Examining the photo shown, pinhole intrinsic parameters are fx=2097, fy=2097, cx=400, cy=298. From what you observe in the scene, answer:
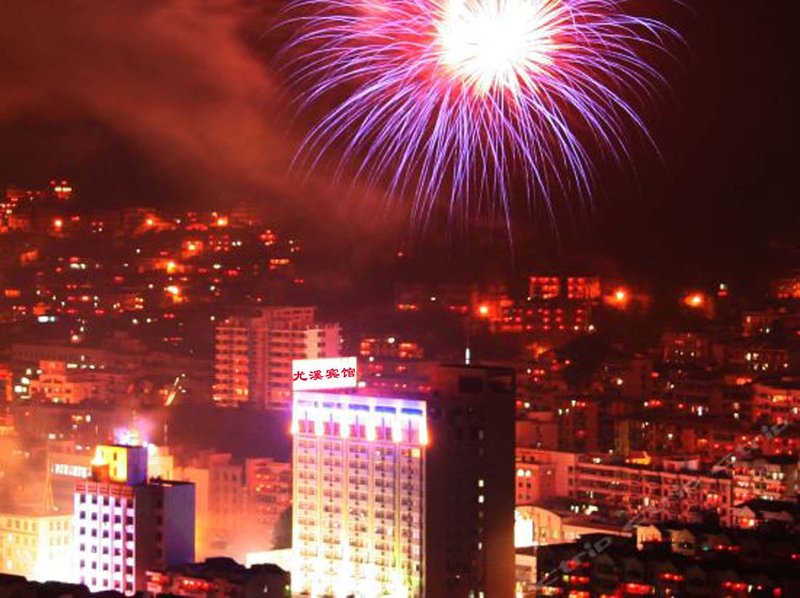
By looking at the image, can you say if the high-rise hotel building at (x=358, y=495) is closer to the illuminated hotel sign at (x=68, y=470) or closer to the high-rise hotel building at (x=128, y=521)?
the high-rise hotel building at (x=128, y=521)

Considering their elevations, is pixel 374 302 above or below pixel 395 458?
above

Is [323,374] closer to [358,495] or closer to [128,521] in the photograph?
[358,495]

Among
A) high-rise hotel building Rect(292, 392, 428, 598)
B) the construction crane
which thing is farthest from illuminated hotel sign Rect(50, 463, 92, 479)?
high-rise hotel building Rect(292, 392, 428, 598)

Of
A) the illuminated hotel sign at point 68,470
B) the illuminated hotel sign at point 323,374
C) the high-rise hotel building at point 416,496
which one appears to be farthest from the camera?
the illuminated hotel sign at point 68,470

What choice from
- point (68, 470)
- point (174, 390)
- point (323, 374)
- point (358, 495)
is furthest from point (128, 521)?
point (174, 390)

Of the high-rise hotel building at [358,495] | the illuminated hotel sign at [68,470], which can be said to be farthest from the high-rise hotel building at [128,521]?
the illuminated hotel sign at [68,470]

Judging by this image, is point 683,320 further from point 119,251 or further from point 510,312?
point 119,251

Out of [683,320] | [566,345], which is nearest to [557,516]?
[566,345]
